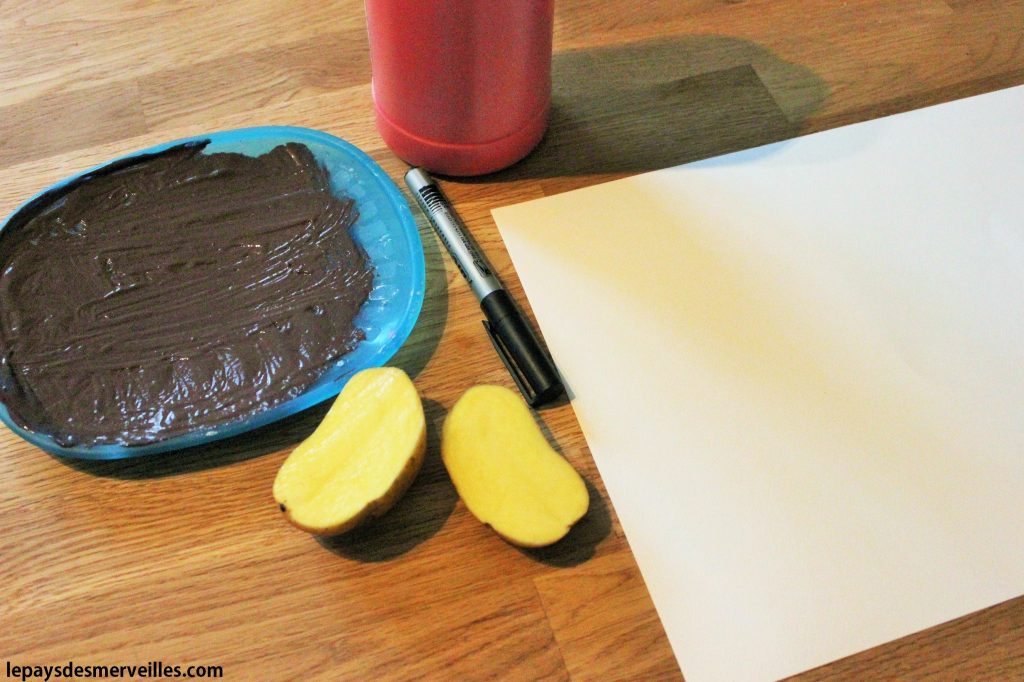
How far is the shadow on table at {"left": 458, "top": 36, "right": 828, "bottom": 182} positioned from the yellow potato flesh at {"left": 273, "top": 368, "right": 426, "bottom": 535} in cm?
19

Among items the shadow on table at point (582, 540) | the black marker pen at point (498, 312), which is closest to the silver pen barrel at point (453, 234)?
the black marker pen at point (498, 312)

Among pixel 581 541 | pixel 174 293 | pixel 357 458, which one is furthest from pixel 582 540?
pixel 174 293

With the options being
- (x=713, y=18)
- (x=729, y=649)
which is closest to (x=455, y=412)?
(x=729, y=649)

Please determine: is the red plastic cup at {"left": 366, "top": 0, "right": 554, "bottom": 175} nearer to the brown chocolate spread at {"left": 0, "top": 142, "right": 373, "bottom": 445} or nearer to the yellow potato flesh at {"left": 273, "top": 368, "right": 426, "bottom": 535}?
the brown chocolate spread at {"left": 0, "top": 142, "right": 373, "bottom": 445}

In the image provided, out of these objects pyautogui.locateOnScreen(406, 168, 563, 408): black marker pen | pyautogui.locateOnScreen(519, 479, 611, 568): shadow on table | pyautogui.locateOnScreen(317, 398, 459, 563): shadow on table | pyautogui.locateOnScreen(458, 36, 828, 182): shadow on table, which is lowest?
pyautogui.locateOnScreen(519, 479, 611, 568): shadow on table

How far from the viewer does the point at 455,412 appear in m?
0.42

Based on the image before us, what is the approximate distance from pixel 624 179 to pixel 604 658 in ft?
0.96

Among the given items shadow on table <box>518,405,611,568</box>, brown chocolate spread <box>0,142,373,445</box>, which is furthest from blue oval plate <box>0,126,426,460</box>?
shadow on table <box>518,405,611,568</box>

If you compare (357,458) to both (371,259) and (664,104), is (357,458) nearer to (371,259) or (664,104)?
(371,259)

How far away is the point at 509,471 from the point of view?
397 millimetres

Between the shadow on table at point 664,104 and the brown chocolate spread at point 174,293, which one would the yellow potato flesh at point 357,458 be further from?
the shadow on table at point 664,104

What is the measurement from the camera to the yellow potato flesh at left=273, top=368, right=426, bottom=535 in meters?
0.38

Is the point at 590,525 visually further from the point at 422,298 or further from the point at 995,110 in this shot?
the point at 995,110

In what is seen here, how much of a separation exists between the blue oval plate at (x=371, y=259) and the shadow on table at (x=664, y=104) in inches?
3.2
